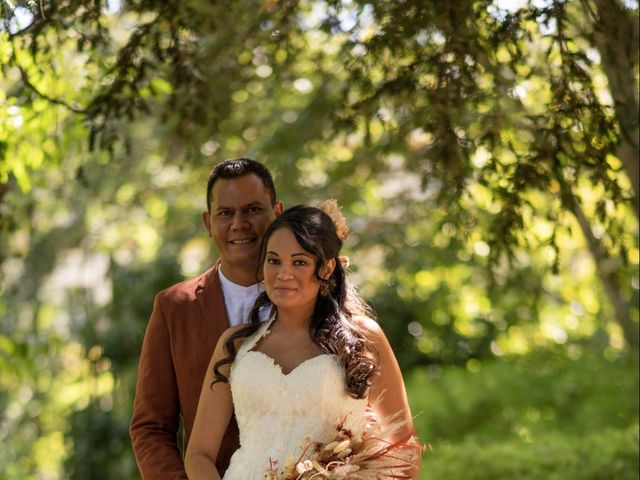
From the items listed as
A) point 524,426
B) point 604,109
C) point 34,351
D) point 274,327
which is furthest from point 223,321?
point 524,426

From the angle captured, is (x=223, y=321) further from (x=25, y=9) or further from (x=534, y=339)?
(x=534, y=339)

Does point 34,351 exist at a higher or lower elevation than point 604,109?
lower

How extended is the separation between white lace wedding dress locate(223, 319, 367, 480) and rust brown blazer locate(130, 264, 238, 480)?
1.34ft

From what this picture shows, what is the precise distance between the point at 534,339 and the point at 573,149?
323 inches

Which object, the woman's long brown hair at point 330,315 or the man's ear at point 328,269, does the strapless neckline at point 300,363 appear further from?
the man's ear at point 328,269

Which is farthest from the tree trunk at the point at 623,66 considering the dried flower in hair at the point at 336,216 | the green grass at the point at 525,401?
the green grass at the point at 525,401

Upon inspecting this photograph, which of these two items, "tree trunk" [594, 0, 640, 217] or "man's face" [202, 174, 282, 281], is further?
"tree trunk" [594, 0, 640, 217]

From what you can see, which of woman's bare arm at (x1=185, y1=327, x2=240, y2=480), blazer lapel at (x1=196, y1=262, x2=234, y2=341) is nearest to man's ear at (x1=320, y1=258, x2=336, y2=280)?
woman's bare arm at (x1=185, y1=327, x2=240, y2=480)

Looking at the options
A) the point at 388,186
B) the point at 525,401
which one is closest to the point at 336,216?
the point at 525,401

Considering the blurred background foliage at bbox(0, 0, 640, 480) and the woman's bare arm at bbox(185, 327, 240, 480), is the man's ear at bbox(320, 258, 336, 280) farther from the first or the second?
the blurred background foliage at bbox(0, 0, 640, 480)

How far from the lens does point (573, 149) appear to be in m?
4.93

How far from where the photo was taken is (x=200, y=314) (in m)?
4.21

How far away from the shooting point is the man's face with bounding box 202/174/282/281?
4184 millimetres

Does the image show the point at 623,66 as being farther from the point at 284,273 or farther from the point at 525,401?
the point at 525,401
